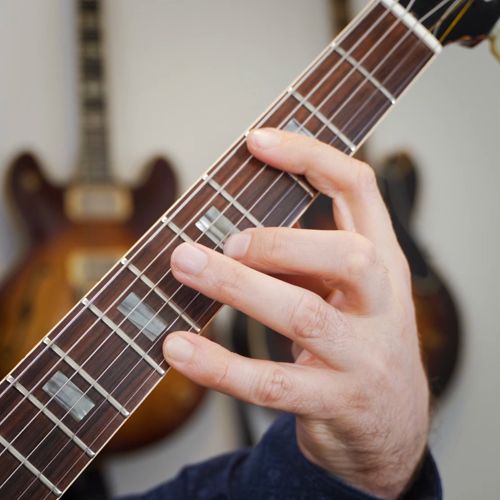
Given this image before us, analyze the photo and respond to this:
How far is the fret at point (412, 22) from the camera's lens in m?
0.56

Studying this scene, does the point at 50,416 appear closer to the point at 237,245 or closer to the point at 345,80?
the point at 237,245

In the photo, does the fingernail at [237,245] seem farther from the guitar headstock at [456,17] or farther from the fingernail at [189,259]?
the guitar headstock at [456,17]

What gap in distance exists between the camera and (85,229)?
3.85ft

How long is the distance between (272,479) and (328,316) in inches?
9.1

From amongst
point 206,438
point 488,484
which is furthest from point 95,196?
point 488,484

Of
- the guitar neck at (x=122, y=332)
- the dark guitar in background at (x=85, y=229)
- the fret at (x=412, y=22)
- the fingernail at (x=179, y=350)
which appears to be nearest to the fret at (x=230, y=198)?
the guitar neck at (x=122, y=332)

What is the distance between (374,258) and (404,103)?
108 centimetres

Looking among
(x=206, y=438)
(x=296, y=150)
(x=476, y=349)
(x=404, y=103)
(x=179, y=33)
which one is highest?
(x=179, y=33)

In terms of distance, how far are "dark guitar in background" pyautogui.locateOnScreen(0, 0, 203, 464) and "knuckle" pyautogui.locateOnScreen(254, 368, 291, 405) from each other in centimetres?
72

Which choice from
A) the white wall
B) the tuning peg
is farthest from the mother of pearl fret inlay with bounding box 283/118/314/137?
the white wall

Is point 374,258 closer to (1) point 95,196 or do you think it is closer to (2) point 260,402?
(2) point 260,402

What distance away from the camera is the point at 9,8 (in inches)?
49.6

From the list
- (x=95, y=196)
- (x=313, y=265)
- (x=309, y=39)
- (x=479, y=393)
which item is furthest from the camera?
(x=309, y=39)

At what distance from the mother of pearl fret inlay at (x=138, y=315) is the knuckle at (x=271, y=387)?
3.1 inches
